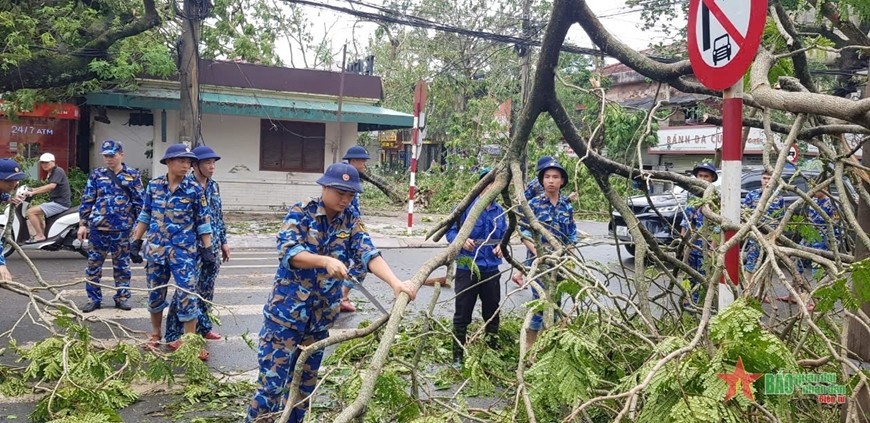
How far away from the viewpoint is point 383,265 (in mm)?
3766

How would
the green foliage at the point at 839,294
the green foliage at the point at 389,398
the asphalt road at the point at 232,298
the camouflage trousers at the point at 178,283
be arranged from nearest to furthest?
the green foliage at the point at 839,294 → the green foliage at the point at 389,398 → the camouflage trousers at the point at 178,283 → the asphalt road at the point at 232,298

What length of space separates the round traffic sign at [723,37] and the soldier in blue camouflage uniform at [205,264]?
13.3 feet

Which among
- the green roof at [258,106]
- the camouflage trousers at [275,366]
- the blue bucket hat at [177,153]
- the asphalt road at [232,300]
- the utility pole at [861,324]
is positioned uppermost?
the green roof at [258,106]

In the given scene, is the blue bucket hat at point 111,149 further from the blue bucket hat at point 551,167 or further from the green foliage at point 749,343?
the green foliage at point 749,343

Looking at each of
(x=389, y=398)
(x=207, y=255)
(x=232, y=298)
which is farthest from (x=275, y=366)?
(x=232, y=298)

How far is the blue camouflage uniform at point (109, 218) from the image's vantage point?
6930 millimetres

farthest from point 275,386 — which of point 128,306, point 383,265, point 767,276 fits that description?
point 128,306

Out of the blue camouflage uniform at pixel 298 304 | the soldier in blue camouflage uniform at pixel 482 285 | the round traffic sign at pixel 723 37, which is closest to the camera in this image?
the round traffic sign at pixel 723 37

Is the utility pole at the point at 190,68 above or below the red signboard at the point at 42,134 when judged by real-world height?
above

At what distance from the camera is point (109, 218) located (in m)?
6.94

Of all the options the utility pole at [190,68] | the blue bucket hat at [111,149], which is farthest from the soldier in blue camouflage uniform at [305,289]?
the utility pole at [190,68]

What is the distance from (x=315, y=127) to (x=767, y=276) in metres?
16.2

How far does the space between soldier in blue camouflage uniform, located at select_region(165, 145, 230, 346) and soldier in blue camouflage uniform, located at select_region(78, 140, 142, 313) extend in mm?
1140

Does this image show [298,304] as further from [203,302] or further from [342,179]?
[203,302]
